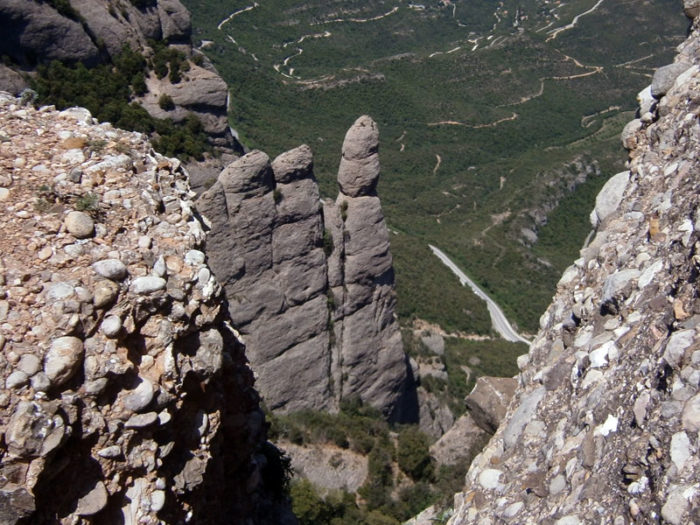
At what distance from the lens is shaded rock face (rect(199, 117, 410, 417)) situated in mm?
19469

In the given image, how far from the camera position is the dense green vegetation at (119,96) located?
2117 centimetres

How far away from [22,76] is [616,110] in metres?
82.5

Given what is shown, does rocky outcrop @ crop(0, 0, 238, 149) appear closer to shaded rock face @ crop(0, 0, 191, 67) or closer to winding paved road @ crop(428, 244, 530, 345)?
shaded rock face @ crop(0, 0, 191, 67)

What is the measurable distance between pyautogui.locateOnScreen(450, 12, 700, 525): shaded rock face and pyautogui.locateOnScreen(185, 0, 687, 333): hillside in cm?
2489

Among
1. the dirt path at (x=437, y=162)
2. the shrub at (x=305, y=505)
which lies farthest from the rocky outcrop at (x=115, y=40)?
the dirt path at (x=437, y=162)

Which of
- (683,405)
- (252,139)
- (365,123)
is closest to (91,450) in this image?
(683,405)

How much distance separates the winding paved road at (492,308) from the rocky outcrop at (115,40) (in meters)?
22.7

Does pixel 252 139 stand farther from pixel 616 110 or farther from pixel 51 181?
pixel 616 110

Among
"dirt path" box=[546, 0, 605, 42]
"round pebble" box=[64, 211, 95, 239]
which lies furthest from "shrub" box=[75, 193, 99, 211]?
"dirt path" box=[546, 0, 605, 42]

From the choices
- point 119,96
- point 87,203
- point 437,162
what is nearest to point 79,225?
point 87,203

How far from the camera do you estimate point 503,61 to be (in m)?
93.2

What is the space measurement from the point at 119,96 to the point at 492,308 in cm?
2959

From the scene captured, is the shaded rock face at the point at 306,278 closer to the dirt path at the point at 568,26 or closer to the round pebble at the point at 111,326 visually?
the round pebble at the point at 111,326

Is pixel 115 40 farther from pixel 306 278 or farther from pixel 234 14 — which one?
pixel 234 14
